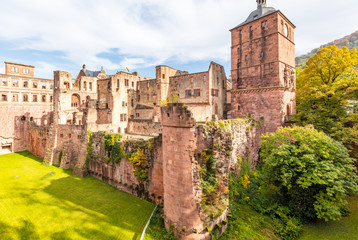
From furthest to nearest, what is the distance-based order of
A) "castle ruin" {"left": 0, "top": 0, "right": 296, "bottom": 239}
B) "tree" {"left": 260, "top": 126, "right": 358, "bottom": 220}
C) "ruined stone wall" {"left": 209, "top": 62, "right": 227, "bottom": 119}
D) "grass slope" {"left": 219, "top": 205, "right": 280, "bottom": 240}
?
"ruined stone wall" {"left": 209, "top": 62, "right": 227, "bottom": 119} → "tree" {"left": 260, "top": 126, "right": 358, "bottom": 220} → "grass slope" {"left": 219, "top": 205, "right": 280, "bottom": 240} → "castle ruin" {"left": 0, "top": 0, "right": 296, "bottom": 239}

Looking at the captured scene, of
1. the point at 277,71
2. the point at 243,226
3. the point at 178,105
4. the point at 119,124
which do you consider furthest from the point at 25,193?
the point at 277,71

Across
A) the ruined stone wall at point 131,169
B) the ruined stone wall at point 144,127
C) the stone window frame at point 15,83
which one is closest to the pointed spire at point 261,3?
the ruined stone wall at point 144,127

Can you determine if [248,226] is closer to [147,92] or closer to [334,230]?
→ [334,230]

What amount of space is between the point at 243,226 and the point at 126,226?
7.34 meters

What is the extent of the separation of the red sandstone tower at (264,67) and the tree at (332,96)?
2198 mm

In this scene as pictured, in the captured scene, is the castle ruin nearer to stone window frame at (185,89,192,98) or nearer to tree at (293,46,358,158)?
stone window frame at (185,89,192,98)

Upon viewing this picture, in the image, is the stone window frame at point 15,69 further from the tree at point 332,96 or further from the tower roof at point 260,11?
the tree at point 332,96

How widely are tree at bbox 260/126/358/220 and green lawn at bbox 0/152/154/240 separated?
9972mm

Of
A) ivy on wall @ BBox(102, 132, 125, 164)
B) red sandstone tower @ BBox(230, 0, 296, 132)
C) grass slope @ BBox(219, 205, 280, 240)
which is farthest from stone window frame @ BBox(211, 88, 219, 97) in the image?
grass slope @ BBox(219, 205, 280, 240)

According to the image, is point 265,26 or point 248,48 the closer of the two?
point 265,26

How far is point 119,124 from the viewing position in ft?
113

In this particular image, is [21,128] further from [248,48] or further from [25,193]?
[248,48]

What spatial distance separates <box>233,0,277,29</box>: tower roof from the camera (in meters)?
22.8

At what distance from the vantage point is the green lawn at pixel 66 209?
10.5 m
